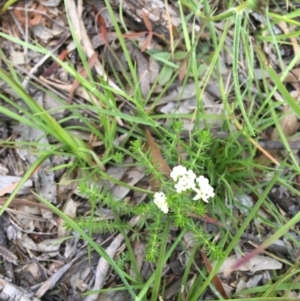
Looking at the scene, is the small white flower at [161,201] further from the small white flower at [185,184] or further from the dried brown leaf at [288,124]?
the dried brown leaf at [288,124]

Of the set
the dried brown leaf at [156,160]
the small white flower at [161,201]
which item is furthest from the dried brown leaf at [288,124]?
the small white flower at [161,201]

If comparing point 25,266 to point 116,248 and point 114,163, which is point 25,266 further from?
point 114,163

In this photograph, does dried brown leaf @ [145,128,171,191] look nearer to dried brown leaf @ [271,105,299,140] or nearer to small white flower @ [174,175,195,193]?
small white flower @ [174,175,195,193]

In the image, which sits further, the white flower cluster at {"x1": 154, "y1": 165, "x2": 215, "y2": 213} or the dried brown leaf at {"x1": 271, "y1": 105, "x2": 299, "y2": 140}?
the dried brown leaf at {"x1": 271, "y1": 105, "x2": 299, "y2": 140}

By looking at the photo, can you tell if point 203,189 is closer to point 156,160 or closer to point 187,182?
point 187,182

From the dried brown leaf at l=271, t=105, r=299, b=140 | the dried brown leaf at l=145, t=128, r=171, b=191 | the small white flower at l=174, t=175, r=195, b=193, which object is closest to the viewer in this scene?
the small white flower at l=174, t=175, r=195, b=193

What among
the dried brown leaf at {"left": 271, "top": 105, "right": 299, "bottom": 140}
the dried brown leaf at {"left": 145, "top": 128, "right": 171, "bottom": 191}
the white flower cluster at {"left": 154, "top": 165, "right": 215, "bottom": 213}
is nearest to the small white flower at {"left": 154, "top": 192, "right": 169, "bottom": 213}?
the white flower cluster at {"left": 154, "top": 165, "right": 215, "bottom": 213}

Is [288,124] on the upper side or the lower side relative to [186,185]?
lower

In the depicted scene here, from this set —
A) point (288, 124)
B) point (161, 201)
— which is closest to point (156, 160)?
point (161, 201)
